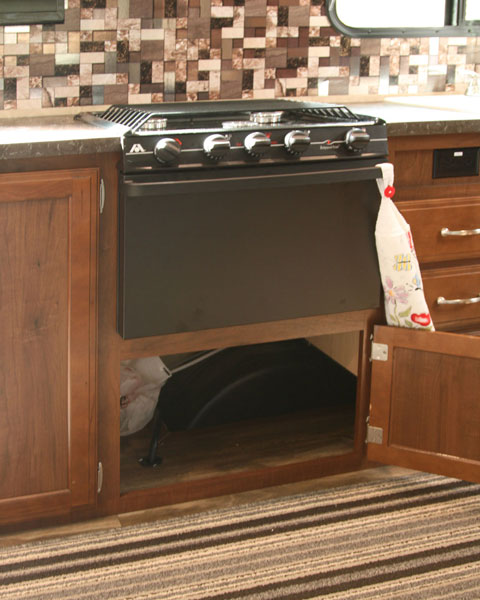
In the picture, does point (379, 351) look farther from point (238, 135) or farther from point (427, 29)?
point (427, 29)

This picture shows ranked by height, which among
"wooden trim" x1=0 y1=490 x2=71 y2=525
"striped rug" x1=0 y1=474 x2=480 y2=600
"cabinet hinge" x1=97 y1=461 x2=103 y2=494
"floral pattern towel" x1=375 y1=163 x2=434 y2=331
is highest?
"floral pattern towel" x1=375 y1=163 x2=434 y2=331

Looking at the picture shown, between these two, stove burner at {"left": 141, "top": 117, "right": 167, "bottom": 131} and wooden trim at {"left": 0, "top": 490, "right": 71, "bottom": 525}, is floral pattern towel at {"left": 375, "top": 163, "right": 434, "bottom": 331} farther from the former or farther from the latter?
wooden trim at {"left": 0, "top": 490, "right": 71, "bottom": 525}

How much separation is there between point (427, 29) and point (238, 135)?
123 centimetres

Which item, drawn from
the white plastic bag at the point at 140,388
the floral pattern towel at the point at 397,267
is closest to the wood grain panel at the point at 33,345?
the white plastic bag at the point at 140,388

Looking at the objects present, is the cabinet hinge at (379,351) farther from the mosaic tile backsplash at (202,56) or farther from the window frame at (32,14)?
the window frame at (32,14)

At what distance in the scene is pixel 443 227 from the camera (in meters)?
2.40

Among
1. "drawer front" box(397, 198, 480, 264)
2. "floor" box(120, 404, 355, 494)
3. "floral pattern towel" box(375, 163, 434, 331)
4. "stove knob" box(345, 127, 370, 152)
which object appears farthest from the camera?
"floor" box(120, 404, 355, 494)

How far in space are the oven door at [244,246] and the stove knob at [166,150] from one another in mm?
41

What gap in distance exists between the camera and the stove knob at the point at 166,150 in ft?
6.46

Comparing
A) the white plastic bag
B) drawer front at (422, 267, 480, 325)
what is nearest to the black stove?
drawer front at (422, 267, 480, 325)

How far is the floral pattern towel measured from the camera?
226cm

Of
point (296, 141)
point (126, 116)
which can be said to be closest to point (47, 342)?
point (126, 116)

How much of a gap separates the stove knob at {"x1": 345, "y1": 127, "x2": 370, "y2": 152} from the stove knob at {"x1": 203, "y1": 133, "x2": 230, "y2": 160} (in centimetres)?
32

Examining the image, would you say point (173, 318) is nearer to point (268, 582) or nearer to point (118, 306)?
point (118, 306)
